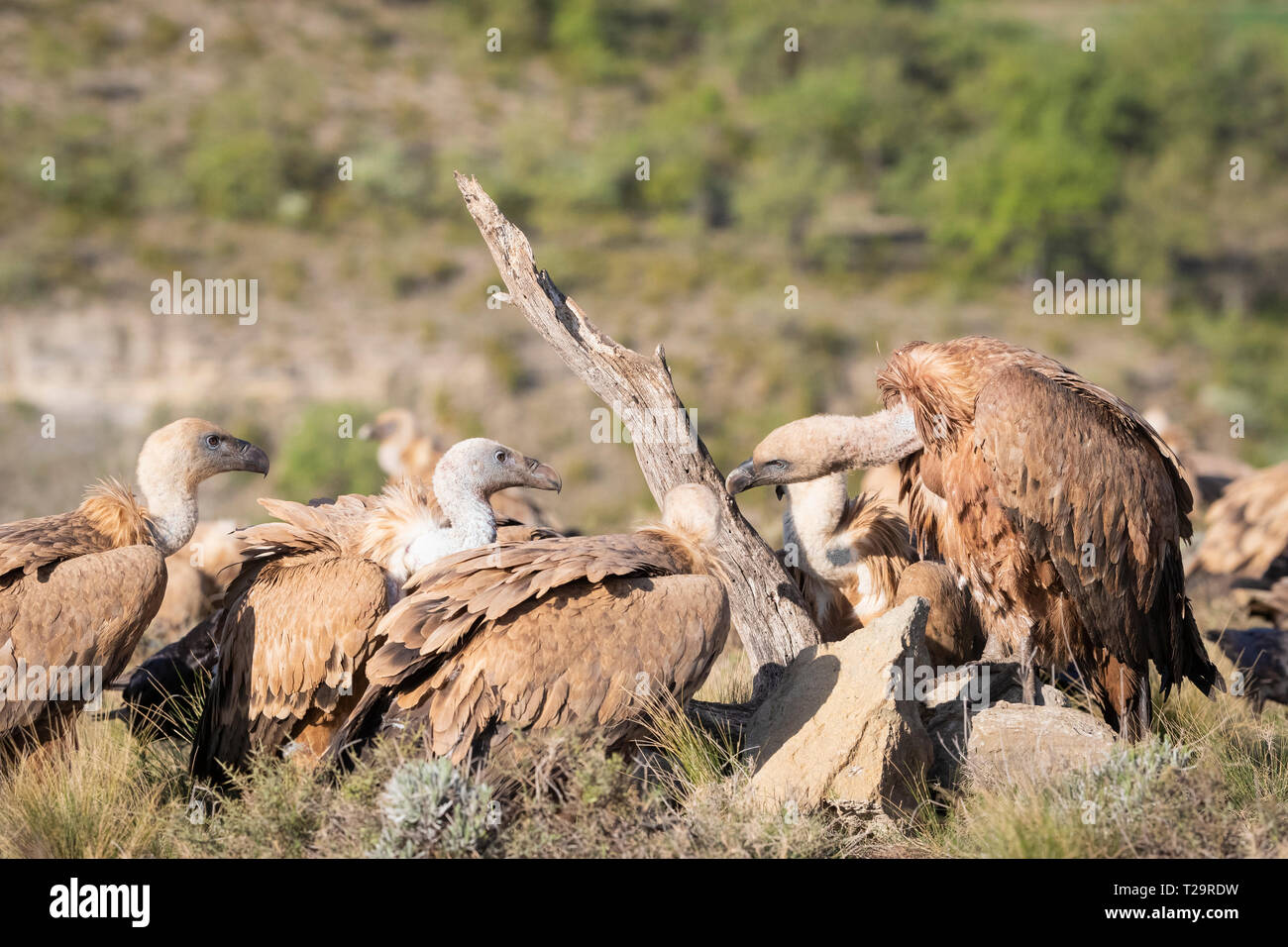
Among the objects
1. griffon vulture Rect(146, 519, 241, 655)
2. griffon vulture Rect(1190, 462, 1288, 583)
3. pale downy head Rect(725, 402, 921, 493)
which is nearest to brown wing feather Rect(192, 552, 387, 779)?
pale downy head Rect(725, 402, 921, 493)

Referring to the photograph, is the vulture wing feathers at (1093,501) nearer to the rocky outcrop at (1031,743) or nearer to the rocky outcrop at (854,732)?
the rocky outcrop at (1031,743)

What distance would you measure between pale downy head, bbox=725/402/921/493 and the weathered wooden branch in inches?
12.4

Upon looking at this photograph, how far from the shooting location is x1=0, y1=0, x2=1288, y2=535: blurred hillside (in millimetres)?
34000

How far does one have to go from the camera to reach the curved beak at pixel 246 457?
718 cm

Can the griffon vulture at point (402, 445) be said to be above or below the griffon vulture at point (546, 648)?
above

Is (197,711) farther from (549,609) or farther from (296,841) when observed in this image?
(549,609)

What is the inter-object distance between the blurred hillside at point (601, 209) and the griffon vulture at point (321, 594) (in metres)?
20.2

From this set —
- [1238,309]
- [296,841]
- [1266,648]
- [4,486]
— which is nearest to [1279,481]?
[1266,648]

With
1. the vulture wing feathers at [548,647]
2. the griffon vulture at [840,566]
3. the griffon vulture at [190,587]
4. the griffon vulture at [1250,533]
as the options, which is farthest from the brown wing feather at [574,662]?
the griffon vulture at [1250,533]

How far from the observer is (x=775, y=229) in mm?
46719

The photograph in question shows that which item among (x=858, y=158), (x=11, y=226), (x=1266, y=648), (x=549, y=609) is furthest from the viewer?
(x=858, y=158)

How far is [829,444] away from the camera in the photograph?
7.32 meters
